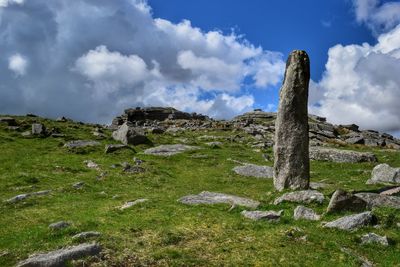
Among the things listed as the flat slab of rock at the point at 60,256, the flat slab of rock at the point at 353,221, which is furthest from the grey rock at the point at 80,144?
the flat slab of rock at the point at 353,221

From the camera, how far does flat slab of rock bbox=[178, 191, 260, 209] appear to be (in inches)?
1200

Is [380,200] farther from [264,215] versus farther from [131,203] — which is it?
[131,203]

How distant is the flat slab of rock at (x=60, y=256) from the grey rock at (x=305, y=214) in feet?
35.3

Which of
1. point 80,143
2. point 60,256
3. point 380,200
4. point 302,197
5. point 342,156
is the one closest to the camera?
point 60,256

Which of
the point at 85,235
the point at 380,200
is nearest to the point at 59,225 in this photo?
the point at 85,235

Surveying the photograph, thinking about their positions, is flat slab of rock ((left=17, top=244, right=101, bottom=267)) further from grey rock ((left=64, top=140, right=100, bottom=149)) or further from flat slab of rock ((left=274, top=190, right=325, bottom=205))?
grey rock ((left=64, top=140, right=100, bottom=149))

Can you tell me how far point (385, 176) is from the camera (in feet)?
136

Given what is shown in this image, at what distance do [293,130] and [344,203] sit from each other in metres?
9.37

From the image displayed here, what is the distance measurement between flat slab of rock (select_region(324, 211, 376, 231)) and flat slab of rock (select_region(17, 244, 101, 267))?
11.1 meters

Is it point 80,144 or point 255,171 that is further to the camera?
point 80,144

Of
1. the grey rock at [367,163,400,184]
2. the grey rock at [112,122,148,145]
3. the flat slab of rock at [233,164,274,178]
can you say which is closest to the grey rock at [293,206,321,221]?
the grey rock at [367,163,400,184]

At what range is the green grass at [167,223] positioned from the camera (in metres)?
20.3

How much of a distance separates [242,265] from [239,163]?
114ft

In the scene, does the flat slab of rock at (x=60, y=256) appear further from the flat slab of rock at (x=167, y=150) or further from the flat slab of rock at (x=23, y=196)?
the flat slab of rock at (x=167, y=150)
